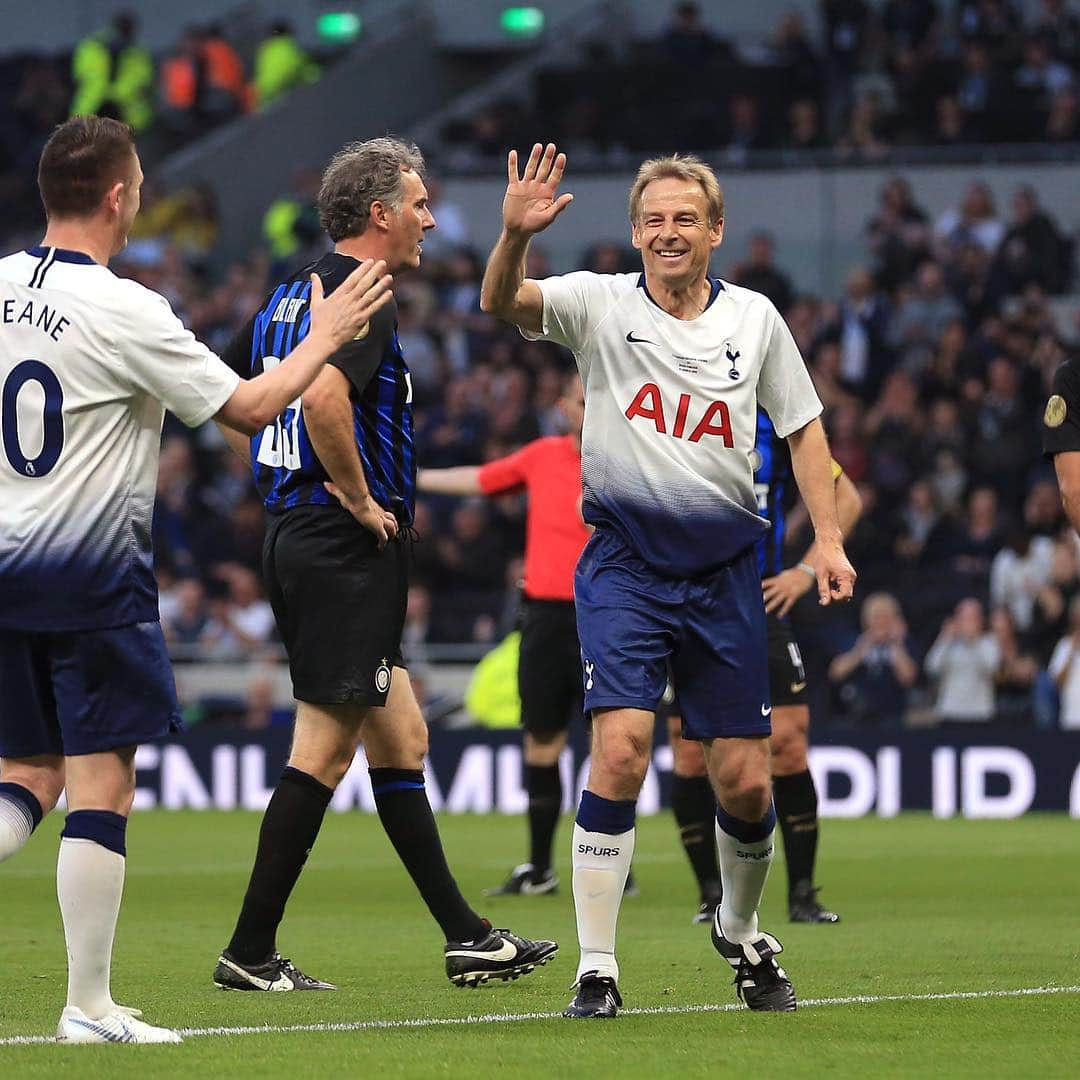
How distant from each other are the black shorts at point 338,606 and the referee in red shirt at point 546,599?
423 cm

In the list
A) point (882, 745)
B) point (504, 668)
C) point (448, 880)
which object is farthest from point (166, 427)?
point (448, 880)

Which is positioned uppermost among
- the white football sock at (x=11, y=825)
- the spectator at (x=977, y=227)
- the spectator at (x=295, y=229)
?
the spectator at (x=295, y=229)

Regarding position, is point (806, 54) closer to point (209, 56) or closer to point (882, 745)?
point (209, 56)

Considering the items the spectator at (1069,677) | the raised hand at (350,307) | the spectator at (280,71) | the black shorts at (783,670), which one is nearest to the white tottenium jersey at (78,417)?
the raised hand at (350,307)

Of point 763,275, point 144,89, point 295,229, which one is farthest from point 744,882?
point 144,89

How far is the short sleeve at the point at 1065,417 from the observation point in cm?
838

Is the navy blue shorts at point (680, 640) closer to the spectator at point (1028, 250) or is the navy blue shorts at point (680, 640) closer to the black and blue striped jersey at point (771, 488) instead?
the black and blue striped jersey at point (771, 488)

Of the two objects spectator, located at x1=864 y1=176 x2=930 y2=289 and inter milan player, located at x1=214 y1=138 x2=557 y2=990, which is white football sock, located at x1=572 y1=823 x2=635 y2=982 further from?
spectator, located at x1=864 y1=176 x2=930 y2=289

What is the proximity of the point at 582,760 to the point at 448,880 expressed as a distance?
30.8 feet

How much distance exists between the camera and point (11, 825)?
631 centimetres

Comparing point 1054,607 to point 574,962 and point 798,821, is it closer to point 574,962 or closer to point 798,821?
point 798,821

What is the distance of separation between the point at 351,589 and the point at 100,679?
138 centimetres

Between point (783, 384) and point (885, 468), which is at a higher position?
point (885, 468)

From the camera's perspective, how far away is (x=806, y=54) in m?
25.3
